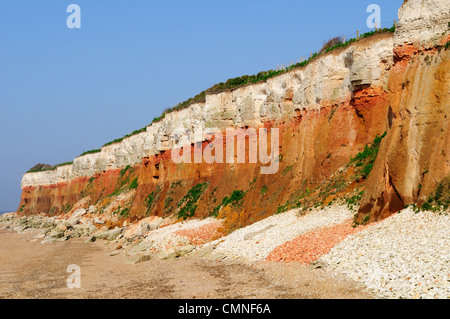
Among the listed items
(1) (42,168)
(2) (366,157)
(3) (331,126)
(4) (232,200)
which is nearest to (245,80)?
(4) (232,200)

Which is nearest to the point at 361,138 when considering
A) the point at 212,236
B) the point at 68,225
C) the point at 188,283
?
the point at 212,236

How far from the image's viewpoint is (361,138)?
27625 mm

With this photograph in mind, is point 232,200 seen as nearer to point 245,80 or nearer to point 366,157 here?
point 366,157

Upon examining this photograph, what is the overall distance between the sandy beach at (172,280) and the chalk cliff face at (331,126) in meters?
5.47

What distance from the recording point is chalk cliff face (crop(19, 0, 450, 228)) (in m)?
17.7

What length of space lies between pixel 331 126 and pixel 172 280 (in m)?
16.2

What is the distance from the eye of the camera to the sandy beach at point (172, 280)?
564 inches

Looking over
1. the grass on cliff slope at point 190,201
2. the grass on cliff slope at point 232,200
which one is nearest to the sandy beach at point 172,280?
the grass on cliff slope at point 232,200

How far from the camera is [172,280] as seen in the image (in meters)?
18.7

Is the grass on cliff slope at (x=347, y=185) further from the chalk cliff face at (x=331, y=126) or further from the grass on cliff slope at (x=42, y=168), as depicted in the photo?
the grass on cliff slope at (x=42, y=168)

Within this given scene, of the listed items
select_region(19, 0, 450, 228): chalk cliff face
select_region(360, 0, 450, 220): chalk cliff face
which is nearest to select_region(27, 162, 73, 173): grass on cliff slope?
select_region(19, 0, 450, 228): chalk cliff face

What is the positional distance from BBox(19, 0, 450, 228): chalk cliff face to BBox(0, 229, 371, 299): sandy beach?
5.47 m

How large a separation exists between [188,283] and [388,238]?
7.87m

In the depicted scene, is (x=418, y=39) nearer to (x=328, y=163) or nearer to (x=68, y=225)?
(x=328, y=163)
